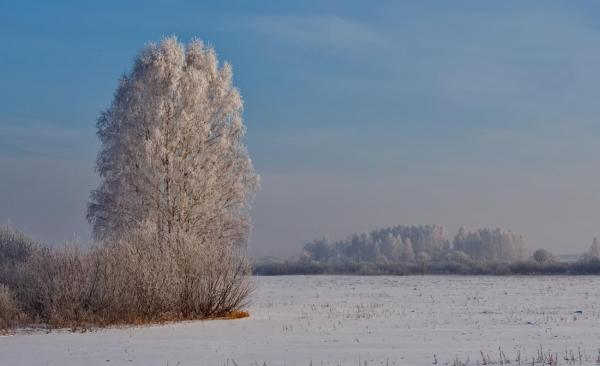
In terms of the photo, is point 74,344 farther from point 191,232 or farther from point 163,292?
point 191,232

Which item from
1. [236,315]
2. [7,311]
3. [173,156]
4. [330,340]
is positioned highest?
[173,156]

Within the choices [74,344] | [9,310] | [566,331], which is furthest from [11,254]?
[566,331]

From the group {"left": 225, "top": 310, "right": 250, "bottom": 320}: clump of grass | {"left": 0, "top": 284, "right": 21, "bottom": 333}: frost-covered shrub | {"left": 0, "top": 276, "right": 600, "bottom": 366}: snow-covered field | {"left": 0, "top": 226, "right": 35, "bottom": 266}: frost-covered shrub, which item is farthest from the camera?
{"left": 0, "top": 226, "right": 35, "bottom": 266}: frost-covered shrub

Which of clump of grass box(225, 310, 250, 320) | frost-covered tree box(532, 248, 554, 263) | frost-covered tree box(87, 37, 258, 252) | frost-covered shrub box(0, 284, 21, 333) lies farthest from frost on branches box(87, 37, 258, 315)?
frost-covered tree box(532, 248, 554, 263)

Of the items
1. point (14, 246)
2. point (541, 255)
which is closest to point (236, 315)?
point (14, 246)

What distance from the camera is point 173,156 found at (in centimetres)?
3562

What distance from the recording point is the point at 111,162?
35.7 meters

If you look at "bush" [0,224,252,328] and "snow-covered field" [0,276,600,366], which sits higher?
"bush" [0,224,252,328]

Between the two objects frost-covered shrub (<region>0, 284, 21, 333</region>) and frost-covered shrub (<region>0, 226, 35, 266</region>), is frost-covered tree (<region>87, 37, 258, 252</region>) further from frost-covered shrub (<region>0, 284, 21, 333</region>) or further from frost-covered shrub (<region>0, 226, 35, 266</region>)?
frost-covered shrub (<region>0, 284, 21, 333</region>)

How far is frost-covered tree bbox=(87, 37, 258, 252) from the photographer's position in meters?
35.1

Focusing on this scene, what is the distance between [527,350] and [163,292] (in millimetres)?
15116

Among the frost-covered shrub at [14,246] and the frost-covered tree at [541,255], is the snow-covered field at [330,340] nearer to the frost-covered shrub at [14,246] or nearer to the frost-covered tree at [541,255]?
the frost-covered shrub at [14,246]

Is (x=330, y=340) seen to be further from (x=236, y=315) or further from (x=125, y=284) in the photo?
(x=125, y=284)

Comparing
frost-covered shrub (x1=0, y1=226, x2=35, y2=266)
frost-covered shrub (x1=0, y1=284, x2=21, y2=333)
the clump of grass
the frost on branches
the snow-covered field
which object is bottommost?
the snow-covered field
